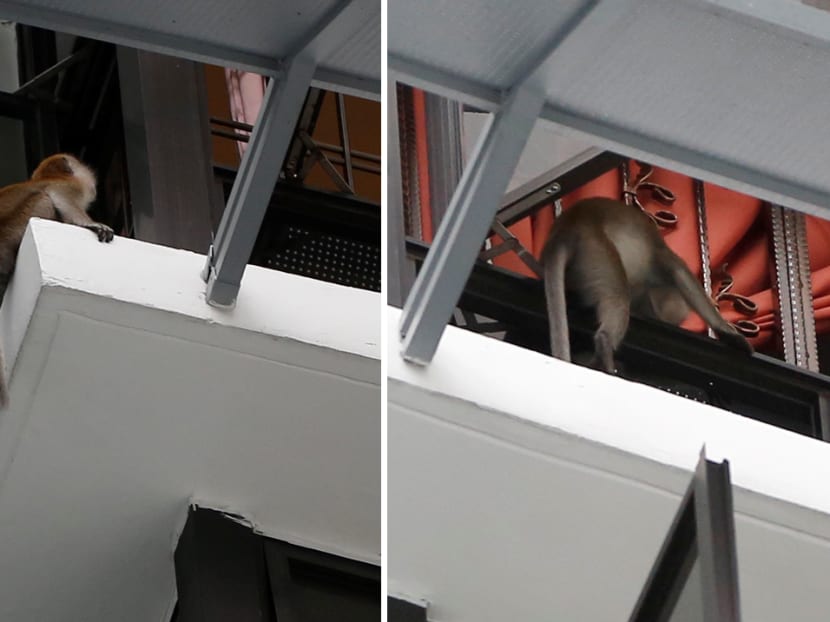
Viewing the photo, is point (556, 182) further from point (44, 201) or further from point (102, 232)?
point (102, 232)

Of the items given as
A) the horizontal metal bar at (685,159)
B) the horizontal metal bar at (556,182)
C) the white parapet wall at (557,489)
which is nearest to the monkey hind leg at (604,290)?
the horizontal metal bar at (556,182)

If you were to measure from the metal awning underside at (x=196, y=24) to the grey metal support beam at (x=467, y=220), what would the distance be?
188mm

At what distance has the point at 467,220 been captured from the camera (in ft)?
4.02

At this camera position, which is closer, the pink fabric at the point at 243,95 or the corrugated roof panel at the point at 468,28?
the corrugated roof panel at the point at 468,28

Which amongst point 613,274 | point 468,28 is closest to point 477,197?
point 468,28

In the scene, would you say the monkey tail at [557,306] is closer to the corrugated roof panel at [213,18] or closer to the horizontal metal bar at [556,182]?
the horizontal metal bar at [556,182]

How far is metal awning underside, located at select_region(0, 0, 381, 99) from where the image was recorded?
1368mm

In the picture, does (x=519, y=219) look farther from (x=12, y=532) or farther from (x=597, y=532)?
(x=597, y=532)

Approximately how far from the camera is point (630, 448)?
1124 millimetres

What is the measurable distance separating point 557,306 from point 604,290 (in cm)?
43

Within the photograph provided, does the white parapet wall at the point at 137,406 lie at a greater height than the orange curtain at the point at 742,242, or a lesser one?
lesser

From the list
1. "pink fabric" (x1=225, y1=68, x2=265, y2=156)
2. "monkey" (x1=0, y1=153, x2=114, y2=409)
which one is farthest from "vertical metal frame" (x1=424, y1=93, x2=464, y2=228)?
"monkey" (x1=0, y1=153, x2=114, y2=409)

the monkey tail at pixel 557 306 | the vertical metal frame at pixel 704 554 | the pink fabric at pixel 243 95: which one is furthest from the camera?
the monkey tail at pixel 557 306

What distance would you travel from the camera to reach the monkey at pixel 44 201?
5.91 feet
